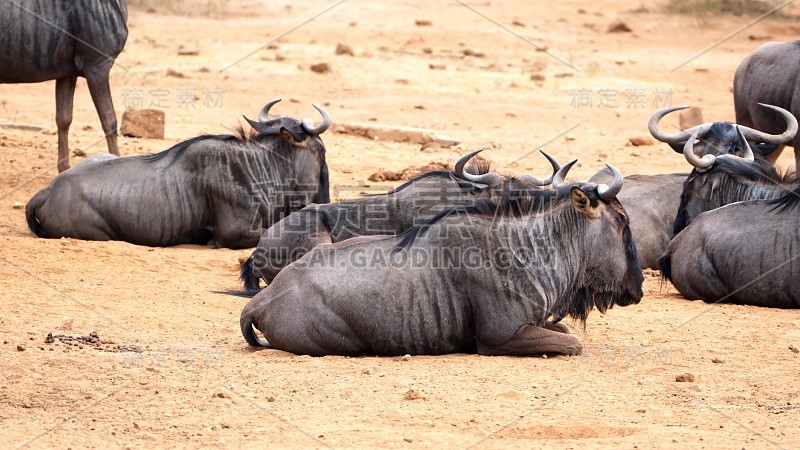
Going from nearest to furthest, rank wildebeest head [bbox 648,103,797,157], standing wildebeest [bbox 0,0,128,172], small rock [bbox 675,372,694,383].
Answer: small rock [bbox 675,372,694,383]
wildebeest head [bbox 648,103,797,157]
standing wildebeest [bbox 0,0,128,172]

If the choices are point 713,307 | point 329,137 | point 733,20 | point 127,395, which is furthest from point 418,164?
point 733,20

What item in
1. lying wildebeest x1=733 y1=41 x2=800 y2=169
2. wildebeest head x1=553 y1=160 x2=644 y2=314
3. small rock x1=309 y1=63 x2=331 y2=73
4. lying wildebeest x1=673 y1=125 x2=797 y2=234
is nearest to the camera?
wildebeest head x1=553 y1=160 x2=644 y2=314

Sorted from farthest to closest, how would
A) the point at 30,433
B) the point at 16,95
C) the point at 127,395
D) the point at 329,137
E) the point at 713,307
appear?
the point at 16,95 → the point at 329,137 → the point at 713,307 → the point at 127,395 → the point at 30,433

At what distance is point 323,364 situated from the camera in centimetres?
693

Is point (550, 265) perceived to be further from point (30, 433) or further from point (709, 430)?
point (30, 433)

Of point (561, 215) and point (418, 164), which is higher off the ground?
point (561, 215)

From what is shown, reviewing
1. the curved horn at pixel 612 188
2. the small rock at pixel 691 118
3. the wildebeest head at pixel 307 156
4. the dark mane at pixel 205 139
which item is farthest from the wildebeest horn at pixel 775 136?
the small rock at pixel 691 118

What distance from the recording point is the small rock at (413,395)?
622cm

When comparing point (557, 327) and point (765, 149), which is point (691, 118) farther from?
point (557, 327)

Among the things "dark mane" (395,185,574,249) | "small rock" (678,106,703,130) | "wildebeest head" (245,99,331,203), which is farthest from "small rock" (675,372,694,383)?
"small rock" (678,106,703,130)

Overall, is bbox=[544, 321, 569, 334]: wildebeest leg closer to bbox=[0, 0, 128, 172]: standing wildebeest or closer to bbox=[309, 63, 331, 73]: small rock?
bbox=[0, 0, 128, 172]: standing wildebeest

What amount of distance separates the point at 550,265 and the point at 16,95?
1238 centimetres

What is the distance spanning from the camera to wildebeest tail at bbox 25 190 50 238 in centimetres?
1107

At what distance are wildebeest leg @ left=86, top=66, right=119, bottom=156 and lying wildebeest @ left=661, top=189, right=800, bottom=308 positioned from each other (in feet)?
20.0
